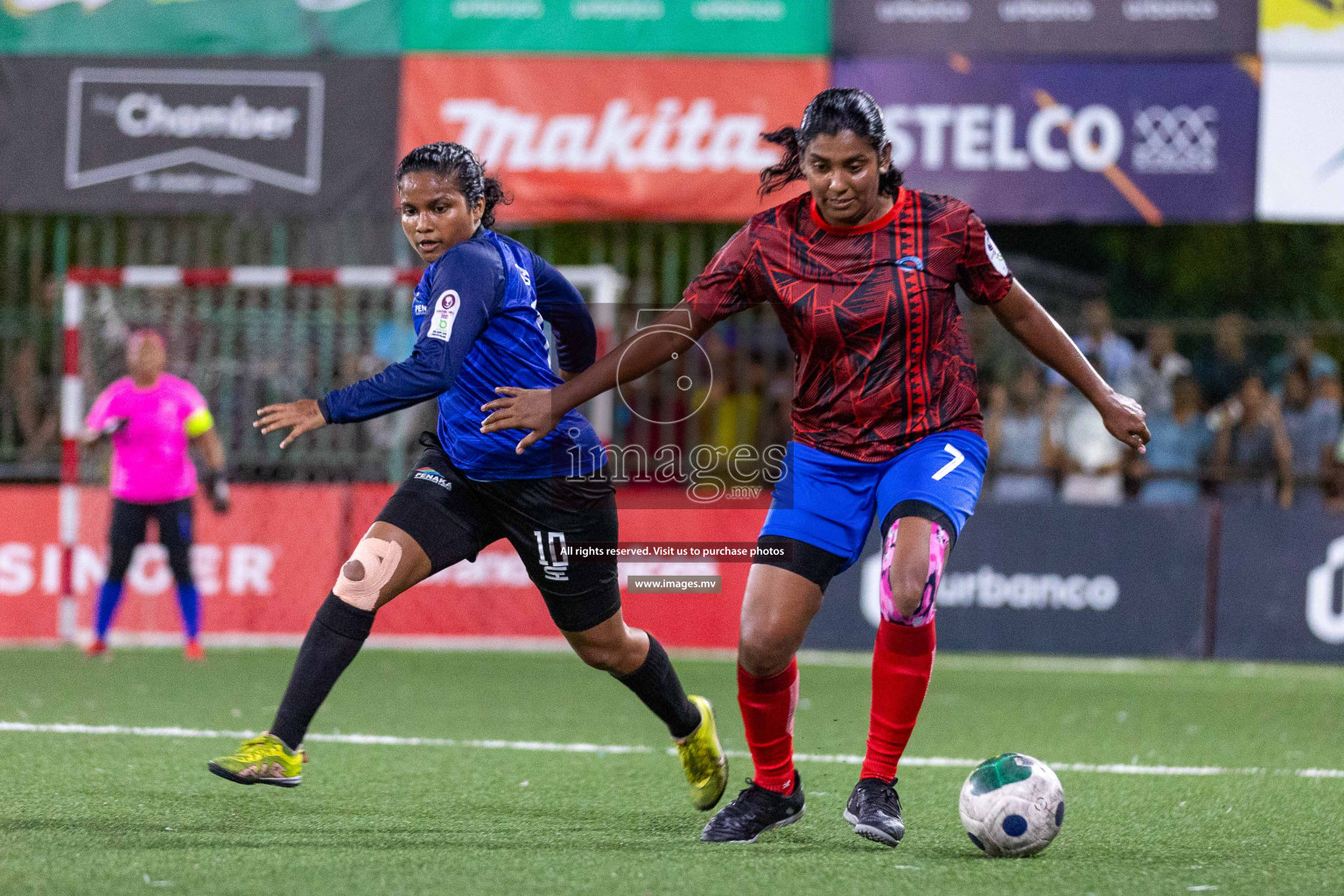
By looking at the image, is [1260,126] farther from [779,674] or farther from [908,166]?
[779,674]

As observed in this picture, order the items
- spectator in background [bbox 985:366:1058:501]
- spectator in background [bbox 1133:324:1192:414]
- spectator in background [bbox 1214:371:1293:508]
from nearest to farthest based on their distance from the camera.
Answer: spectator in background [bbox 1214:371:1293:508] → spectator in background [bbox 1133:324:1192:414] → spectator in background [bbox 985:366:1058:501]

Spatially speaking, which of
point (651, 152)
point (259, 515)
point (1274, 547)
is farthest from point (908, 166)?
point (259, 515)

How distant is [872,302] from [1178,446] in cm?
834

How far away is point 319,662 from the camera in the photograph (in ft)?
16.7

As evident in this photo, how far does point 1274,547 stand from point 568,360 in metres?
7.65

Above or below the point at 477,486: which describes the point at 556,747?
below

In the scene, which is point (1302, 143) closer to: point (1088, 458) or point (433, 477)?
point (1088, 458)

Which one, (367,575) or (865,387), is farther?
(367,575)

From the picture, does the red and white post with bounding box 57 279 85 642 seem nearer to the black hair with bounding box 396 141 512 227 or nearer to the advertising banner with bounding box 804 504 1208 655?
the advertising banner with bounding box 804 504 1208 655

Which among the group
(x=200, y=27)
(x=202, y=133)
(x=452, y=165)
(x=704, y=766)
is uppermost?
(x=200, y=27)

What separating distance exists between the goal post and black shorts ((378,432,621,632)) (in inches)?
260

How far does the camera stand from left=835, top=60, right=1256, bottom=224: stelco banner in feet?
39.5

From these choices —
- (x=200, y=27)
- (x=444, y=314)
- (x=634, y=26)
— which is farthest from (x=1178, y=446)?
(x=444, y=314)

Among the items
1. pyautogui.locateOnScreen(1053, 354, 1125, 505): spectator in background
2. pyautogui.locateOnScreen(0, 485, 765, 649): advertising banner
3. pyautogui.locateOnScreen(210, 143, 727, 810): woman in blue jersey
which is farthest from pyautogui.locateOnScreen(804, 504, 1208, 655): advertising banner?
pyautogui.locateOnScreen(210, 143, 727, 810): woman in blue jersey
